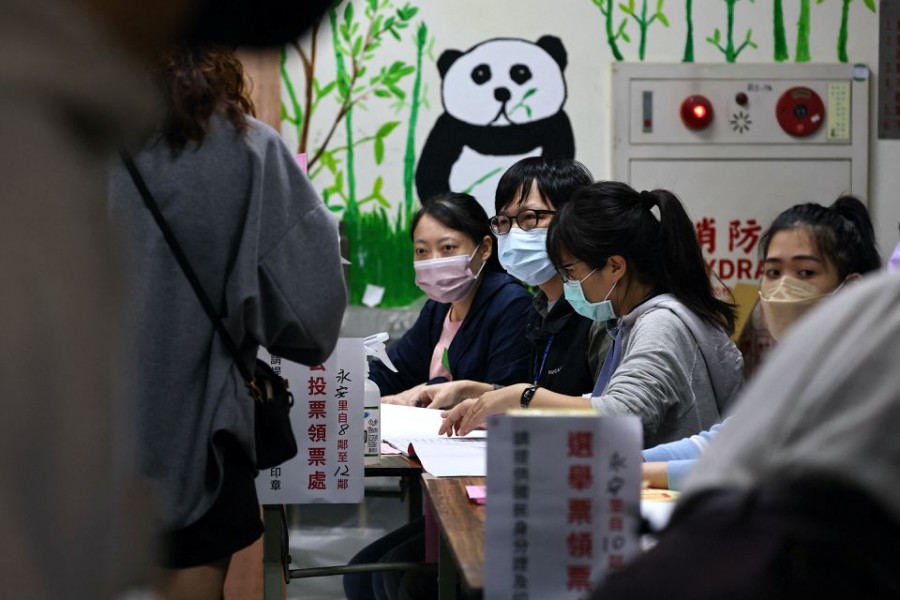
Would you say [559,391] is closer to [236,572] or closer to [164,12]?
[236,572]

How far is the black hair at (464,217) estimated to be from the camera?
342cm

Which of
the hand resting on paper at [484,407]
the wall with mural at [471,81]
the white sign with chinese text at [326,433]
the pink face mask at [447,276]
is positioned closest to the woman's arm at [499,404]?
the hand resting on paper at [484,407]

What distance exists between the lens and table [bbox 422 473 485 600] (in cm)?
129

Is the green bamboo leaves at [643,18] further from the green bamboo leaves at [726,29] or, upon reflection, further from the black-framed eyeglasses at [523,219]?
the black-framed eyeglasses at [523,219]

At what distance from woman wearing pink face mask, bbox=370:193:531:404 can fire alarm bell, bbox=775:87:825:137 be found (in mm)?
1542

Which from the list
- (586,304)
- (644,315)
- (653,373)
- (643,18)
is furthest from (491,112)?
(653,373)

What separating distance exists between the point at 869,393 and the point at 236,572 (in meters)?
2.86

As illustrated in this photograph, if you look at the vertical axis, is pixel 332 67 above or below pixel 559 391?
above

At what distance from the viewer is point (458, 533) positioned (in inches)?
58.3

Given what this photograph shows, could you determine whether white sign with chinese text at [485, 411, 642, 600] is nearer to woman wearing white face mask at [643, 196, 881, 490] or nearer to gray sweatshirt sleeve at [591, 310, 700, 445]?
gray sweatshirt sleeve at [591, 310, 700, 445]

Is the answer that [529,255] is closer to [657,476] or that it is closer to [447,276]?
[447,276]

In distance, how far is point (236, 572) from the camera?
10.9 ft

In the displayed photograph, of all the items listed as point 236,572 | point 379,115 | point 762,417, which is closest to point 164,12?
point 762,417

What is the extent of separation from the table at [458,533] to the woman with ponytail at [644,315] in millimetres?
420
